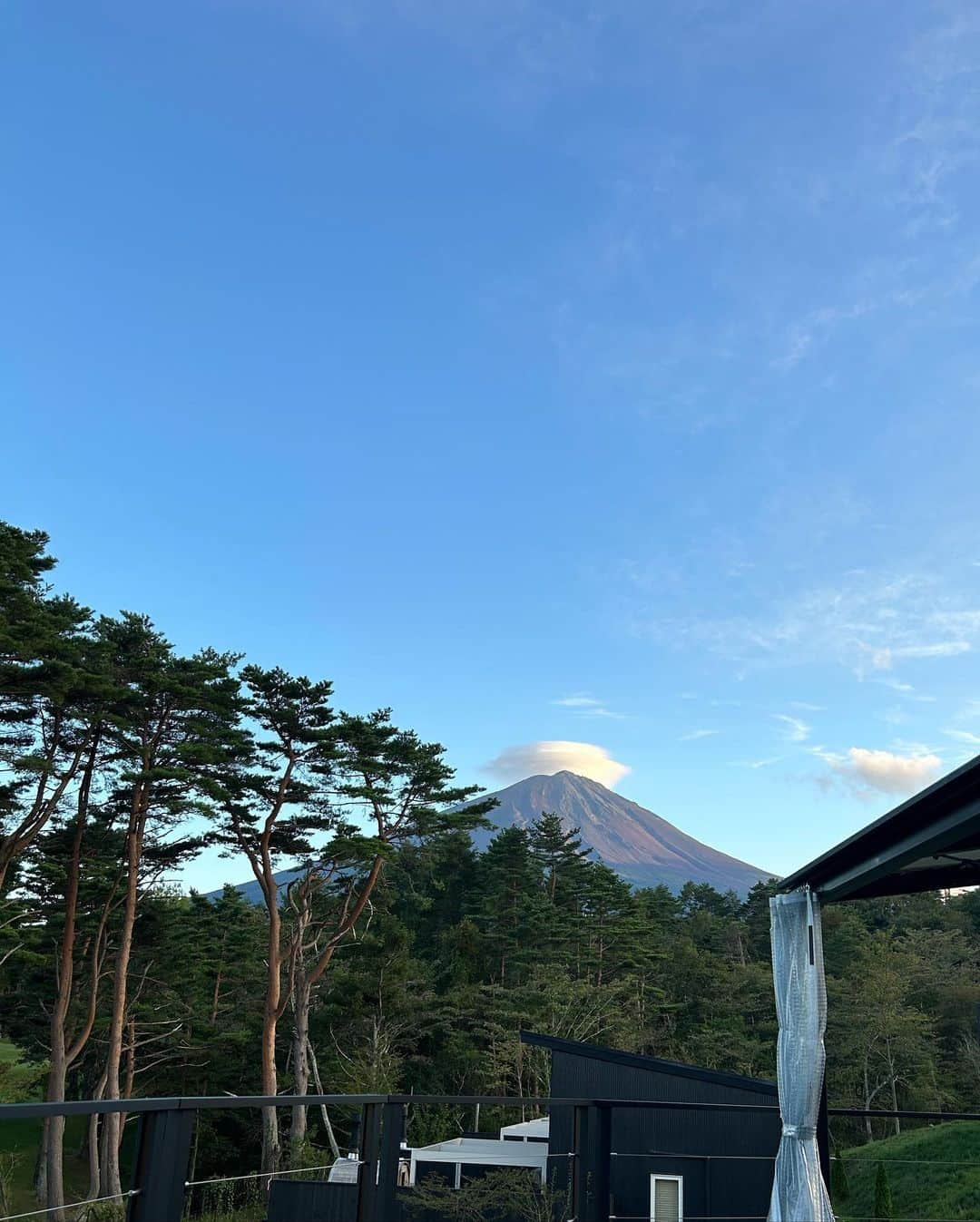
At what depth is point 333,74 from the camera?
1504 centimetres

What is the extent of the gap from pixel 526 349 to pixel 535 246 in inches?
97.2

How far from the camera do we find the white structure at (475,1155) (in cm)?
1402

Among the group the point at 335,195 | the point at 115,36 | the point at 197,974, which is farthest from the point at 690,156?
the point at 197,974

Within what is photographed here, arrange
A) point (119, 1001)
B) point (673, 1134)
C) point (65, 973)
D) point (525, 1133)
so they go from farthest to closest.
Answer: point (65, 973)
point (119, 1001)
point (525, 1133)
point (673, 1134)

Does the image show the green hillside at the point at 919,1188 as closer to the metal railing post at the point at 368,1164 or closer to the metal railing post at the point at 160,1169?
the metal railing post at the point at 368,1164

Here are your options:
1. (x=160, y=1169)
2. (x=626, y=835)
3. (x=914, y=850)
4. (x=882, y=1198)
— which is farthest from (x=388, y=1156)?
(x=626, y=835)

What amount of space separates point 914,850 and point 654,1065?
12.4 meters

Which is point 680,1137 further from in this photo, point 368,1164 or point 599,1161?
point 368,1164

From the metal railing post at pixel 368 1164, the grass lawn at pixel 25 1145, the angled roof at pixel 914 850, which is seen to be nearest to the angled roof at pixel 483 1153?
the angled roof at pixel 914 850

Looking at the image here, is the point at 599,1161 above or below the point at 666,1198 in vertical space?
above

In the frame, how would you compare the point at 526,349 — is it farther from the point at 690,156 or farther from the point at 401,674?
the point at 401,674

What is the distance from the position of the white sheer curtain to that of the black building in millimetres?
6352

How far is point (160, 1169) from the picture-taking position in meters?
2.28

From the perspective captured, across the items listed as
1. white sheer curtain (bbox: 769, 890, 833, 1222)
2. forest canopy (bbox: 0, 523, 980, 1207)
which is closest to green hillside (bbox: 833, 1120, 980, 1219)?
white sheer curtain (bbox: 769, 890, 833, 1222)
